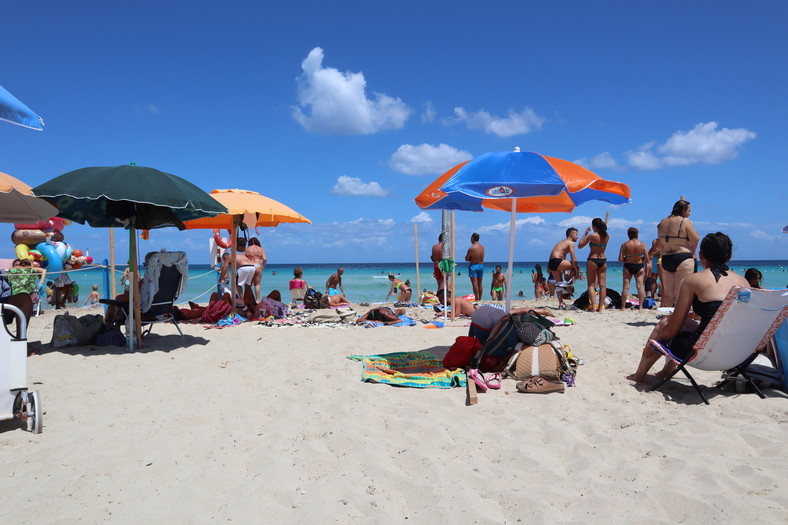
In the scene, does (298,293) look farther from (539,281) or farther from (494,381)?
(494,381)

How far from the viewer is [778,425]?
2770mm

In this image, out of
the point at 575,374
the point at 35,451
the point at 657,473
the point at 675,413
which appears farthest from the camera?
the point at 575,374

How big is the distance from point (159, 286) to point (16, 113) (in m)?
2.45

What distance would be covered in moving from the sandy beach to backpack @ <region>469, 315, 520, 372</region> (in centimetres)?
39

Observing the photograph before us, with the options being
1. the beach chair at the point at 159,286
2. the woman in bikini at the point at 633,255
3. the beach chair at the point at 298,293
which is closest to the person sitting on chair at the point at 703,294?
the beach chair at the point at 159,286

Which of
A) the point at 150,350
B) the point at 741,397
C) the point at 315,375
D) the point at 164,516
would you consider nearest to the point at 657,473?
the point at 741,397

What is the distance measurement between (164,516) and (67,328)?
419cm

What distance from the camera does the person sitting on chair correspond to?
3348mm

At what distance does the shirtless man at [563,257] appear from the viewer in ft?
31.1

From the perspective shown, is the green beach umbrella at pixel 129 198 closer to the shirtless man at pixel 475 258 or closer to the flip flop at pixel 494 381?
the flip flop at pixel 494 381

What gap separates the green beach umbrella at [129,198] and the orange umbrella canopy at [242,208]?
1209 mm

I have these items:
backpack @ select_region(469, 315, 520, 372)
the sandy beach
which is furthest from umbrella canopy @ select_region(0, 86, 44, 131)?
backpack @ select_region(469, 315, 520, 372)

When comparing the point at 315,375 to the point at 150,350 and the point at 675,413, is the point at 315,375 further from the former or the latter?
the point at 675,413

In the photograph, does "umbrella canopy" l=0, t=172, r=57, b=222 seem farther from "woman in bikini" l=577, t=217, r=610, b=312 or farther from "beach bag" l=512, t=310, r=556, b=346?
"woman in bikini" l=577, t=217, r=610, b=312
